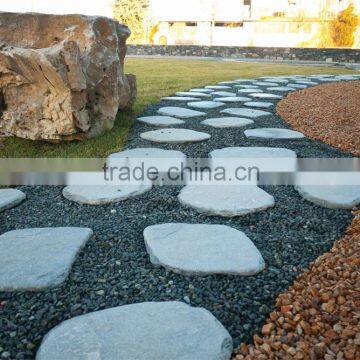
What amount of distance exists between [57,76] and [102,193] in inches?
36.1

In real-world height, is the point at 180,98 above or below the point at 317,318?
above

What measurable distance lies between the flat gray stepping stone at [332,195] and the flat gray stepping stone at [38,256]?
1.02 meters

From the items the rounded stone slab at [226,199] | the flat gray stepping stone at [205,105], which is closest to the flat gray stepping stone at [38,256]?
the rounded stone slab at [226,199]

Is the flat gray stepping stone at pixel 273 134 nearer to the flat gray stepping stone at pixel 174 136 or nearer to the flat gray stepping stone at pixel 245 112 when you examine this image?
the flat gray stepping stone at pixel 174 136

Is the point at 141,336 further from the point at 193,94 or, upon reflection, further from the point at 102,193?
the point at 193,94

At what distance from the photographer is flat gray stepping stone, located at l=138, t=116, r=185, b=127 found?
315 cm

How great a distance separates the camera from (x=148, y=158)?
7.50 feet

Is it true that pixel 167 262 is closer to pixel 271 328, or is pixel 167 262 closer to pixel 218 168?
pixel 271 328

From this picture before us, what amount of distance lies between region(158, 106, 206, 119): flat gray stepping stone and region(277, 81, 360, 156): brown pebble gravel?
0.86 metres

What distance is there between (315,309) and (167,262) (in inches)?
18.4

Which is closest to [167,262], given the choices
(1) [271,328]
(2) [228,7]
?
(1) [271,328]

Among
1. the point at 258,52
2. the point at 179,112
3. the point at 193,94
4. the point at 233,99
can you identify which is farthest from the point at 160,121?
the point at 258,52

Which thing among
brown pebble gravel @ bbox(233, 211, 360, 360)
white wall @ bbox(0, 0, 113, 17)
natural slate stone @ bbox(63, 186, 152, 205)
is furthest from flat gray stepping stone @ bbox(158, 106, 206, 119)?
white wall @ bbox(0, 0, 113, 17)

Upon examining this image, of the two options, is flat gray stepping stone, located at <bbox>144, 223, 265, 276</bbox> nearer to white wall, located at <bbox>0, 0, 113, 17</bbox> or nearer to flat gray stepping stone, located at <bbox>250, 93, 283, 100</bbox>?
flat gray stepping stone, located at <bbox>250, 93, 283, 100</bbox>
